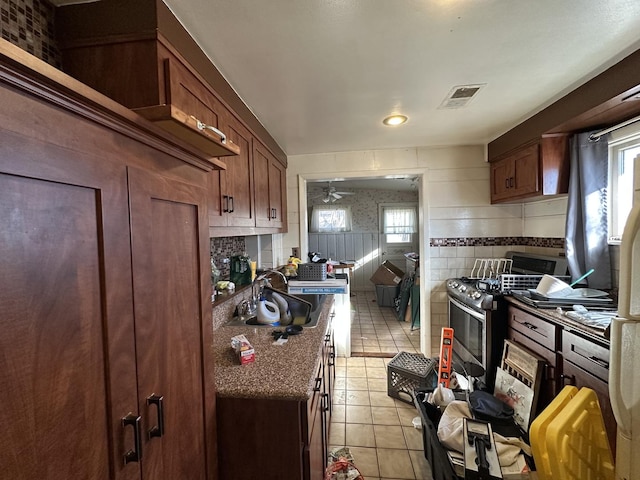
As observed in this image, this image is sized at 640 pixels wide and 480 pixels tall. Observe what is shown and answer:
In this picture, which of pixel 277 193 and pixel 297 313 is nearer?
pixel 297 313

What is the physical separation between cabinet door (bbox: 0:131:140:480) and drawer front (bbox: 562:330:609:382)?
192 cm

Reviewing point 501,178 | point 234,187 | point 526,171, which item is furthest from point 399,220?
point 234,187

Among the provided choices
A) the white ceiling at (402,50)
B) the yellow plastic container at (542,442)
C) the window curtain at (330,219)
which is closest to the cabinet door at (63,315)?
the white ceiling at (402,50)

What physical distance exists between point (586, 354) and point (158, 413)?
194 centimetres

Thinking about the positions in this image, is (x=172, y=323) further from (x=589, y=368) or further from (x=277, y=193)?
(x=277, y=193)

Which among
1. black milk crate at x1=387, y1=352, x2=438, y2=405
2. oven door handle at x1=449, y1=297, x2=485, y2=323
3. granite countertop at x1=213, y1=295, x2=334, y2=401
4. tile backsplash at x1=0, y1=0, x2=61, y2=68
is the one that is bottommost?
black milk crate at x1=387, y1=352, x2=438, y2=405

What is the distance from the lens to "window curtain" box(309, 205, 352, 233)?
21.1 feet

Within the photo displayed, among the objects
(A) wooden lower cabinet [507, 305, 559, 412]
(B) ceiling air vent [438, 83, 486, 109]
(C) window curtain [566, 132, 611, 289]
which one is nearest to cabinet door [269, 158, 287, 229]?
(B) ceiling air vent [438, 83, 486, 109]

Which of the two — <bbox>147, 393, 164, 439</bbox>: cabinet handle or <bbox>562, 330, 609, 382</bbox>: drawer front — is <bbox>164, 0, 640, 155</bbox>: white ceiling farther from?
<bbox>562, 330, 609, 382</bbox>: drawer front

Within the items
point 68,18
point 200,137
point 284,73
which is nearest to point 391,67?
point 284,73

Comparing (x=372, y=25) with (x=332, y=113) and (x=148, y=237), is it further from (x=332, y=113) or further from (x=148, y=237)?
(x=148, y=237)

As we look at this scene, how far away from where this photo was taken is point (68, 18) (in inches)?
39.7

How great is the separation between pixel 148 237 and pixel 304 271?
1.93m

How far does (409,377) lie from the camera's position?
7.72 ft
